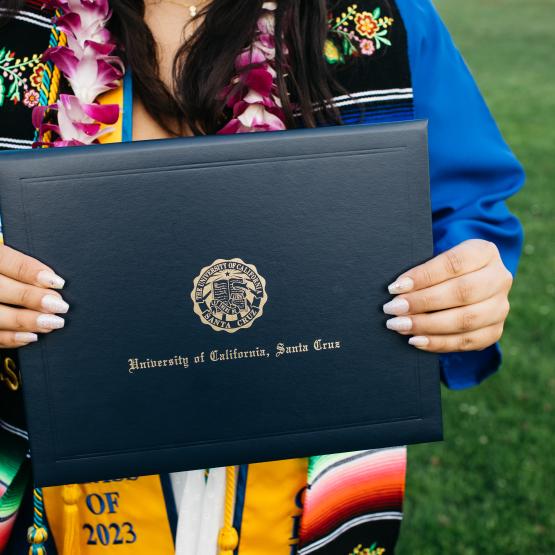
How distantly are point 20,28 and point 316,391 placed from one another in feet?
2.77

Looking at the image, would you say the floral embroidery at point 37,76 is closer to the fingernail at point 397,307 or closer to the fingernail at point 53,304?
the fingernail at point 53,304

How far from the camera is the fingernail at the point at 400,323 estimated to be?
3.92 feet

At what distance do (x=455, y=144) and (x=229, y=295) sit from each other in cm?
61

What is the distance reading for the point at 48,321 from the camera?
113cm


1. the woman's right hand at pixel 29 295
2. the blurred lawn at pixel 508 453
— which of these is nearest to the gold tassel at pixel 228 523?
the woman's right hand at pixel 29 295

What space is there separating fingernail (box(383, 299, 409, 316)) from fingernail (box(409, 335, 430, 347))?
0.05 m

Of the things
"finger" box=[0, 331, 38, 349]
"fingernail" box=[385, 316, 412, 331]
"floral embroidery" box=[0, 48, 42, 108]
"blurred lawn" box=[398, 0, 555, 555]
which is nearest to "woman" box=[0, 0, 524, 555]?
"floral embroidery" box=[0, 48, 42, 108]

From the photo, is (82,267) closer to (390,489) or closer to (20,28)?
(20,28)

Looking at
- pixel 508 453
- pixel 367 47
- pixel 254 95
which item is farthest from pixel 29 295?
pixel 508 453

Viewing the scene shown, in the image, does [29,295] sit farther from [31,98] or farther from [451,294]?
[451,294]

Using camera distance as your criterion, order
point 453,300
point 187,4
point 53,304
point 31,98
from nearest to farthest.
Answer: point 53,304
point 453,300
point 31,98
point 187,4

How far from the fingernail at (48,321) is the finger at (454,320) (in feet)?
1.64

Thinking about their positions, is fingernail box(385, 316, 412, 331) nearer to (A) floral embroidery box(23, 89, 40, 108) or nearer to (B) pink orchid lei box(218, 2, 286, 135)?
(B) pink orchid lei box(218, 2, 286, 135)

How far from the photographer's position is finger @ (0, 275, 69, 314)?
112 centimetres
